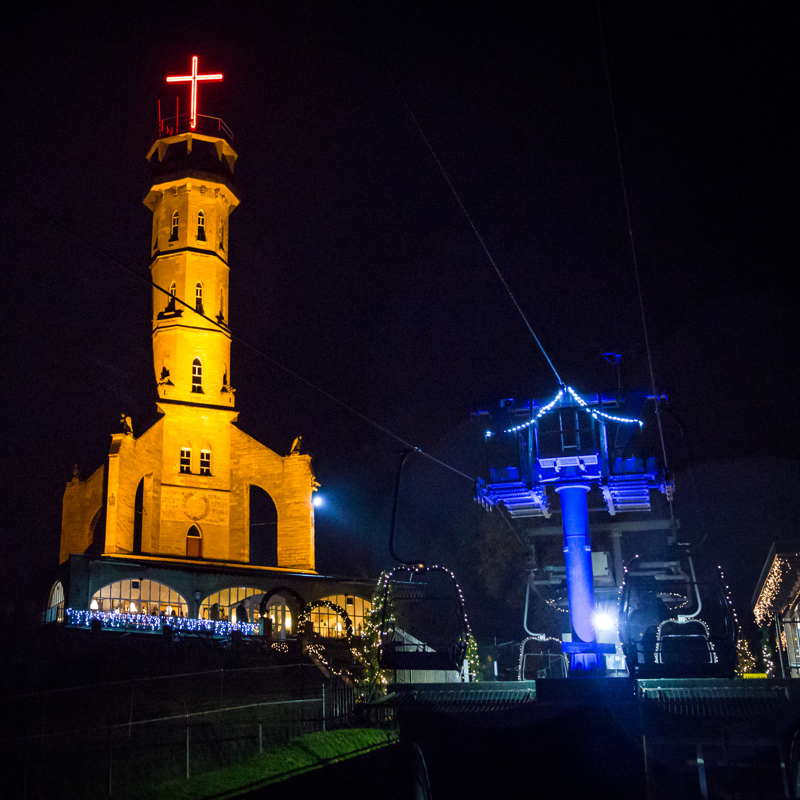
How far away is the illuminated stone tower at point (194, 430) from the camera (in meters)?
51.5

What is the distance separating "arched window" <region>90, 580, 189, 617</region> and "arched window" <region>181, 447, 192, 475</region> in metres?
8.46

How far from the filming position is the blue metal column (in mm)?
22031

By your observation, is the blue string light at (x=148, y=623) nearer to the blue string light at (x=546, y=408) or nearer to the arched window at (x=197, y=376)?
the blue string light at (x=546, y=408)

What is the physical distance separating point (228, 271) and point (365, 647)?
106 feet

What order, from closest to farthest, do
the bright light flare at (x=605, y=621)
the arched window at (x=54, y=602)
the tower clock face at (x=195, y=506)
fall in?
the bright light flare at (x=605, y=621)
the arched window at (x=54, y=602)
the tower clock face at (x=195, y=506)

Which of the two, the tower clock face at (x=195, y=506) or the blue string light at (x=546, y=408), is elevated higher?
the tower clock face at (x=195, y=506)

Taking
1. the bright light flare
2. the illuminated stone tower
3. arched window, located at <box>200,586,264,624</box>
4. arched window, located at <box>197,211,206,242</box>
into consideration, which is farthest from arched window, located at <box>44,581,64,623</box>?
the bright light flare

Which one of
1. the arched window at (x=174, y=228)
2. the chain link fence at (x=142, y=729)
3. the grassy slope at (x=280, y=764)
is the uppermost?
the arched window at (x=174, y=228)

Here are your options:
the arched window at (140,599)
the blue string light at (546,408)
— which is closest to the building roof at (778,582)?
the blue string light at (546,408)

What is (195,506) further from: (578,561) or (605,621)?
(578,561)

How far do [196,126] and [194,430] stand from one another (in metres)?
19.1

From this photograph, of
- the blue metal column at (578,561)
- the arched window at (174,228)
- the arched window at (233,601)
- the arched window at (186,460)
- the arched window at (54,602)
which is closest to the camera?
the blue metal column at (578,561)

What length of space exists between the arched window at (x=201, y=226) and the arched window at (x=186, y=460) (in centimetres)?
1271

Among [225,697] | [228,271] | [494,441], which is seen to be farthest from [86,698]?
[228,271]
